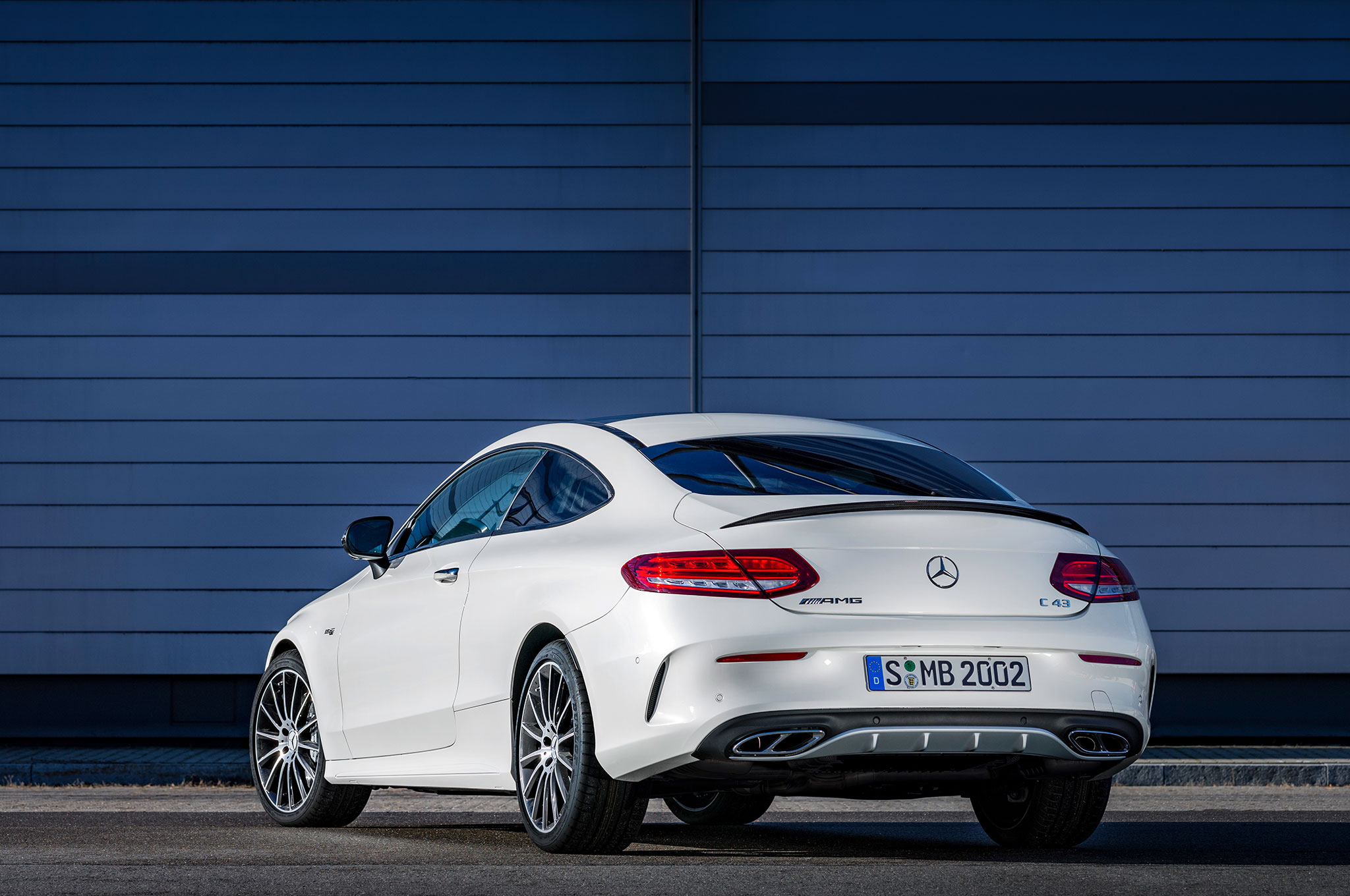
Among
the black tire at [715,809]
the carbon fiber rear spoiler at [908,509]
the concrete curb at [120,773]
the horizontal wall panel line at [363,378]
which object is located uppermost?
the carbon fiber rear spoiler at [908,509]

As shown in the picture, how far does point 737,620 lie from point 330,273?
9539 millimetres

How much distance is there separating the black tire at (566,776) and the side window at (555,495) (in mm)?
489

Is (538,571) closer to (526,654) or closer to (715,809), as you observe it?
(526,654)

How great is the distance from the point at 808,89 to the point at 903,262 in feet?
5.45

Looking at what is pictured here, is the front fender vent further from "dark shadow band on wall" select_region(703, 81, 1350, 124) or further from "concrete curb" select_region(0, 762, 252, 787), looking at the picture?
"dark shadow band on wall" select_region(703, 81, 1350, 124)

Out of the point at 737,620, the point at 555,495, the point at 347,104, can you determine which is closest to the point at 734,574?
the point at 737,620

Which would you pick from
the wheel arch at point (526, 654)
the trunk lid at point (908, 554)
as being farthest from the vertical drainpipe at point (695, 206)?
the trunk lid at point (908, 554)

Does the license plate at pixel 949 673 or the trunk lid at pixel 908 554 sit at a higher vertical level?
the trunk lid at pixel 908 554

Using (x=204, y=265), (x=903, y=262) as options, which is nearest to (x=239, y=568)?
(x=204, y=265)

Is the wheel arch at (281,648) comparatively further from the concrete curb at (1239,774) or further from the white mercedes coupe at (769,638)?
the concrete curb at (1239,774)

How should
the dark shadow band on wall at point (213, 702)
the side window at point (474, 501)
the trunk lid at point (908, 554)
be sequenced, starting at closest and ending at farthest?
the trunk lid at point (908, 554)
the side window at point (474, 501)
the dark shadow band on wall at point (213, 702)

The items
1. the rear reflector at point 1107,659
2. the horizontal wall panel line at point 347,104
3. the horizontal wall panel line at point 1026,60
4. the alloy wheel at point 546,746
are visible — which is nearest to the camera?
the rear reflector at point 1107,659

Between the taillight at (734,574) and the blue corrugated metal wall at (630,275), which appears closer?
the taillight at (734,574)

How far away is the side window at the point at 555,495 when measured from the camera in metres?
5.21
